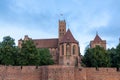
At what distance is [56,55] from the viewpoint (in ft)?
209

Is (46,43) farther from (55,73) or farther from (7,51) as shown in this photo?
(55,73)

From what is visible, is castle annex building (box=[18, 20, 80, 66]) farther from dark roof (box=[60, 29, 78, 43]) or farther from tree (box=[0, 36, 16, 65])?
tree (box=[0, 36, 16, 65])

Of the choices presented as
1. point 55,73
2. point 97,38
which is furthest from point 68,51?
point 55,73

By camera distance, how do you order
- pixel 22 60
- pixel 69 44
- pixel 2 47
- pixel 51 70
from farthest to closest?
1. pixel 69 44
2. pixel 2 47
3. pixel 22 60
4. pixel 51 70

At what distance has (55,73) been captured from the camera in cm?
3600

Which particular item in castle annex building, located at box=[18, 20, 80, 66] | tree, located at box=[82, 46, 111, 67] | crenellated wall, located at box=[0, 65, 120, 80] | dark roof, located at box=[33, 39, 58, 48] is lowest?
crenellated wall, located at box=[0, 65, 120, 80]

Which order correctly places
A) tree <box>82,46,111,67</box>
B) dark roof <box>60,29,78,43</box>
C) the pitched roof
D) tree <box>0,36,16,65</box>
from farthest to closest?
the pitched roof → dark roof <box>60,29,78,43</box> → tree <box>82,46,111,67</box> → tree <box>0,36,16,65</box>

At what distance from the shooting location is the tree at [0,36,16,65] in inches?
1769

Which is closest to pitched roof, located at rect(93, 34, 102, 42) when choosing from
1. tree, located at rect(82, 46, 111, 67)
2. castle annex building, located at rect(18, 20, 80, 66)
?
castle annex building, located at rect(18, 20, 80, 66)

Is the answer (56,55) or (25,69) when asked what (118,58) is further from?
(56,55)

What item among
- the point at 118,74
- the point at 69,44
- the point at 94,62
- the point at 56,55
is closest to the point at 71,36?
the point at 69,44

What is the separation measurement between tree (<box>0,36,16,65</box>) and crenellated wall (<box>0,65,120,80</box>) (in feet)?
22.7

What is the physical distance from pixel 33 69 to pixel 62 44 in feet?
76.8

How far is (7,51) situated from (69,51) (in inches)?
634
